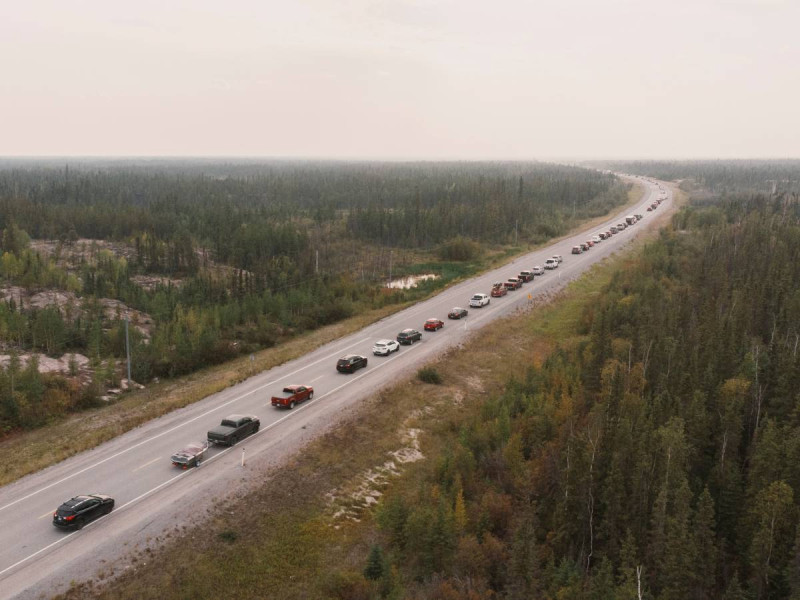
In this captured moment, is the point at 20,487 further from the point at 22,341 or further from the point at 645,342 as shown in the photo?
the point at 645,342

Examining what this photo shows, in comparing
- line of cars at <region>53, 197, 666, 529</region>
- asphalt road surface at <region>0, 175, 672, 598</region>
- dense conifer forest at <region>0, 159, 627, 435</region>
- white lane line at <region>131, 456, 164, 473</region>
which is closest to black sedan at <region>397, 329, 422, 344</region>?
line of cars at <region>53, 197, 666, 529</region>

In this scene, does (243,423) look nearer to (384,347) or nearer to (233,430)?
(233,430)

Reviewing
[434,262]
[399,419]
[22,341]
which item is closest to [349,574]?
[399,419]

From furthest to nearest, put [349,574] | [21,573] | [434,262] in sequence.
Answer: [434,262], [349,574], [21,573]

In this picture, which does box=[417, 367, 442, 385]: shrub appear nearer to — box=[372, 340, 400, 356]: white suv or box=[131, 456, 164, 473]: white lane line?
box=[372, 340, 400, 356]: white suv

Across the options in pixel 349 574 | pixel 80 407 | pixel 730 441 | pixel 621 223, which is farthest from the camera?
pixel 621 223

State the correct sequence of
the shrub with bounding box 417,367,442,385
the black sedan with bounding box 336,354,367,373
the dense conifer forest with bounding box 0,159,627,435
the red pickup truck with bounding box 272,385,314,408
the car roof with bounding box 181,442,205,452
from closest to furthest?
the car roof with bounding box 181,442,205,452 < the red pickup truck with bounding box 272,385,314,408 < the shrub with bounding box 417,367,442,385 < the black sedan with bounding box 336,354,367,373 < the dense conifer forest with bounding box 0,159,627,435

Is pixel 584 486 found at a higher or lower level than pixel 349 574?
higher
